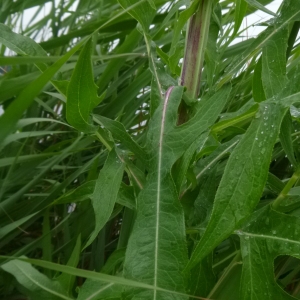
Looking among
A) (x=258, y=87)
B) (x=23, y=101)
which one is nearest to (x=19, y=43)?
(x=23, y=101)

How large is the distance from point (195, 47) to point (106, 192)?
156 millimetres

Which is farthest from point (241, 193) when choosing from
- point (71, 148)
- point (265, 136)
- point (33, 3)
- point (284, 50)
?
point (33, 3)

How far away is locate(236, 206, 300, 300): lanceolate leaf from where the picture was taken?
32cm

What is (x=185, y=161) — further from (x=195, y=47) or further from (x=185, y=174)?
(x=195, y=47)

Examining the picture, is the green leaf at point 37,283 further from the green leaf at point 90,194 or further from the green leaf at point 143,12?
the green leaf at point 143,12

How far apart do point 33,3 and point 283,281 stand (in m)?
0.60

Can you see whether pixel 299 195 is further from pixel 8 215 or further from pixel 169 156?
pixel 8 215

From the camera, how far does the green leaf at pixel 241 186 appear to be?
0.28 meters

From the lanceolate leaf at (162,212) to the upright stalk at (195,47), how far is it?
1.6 inches

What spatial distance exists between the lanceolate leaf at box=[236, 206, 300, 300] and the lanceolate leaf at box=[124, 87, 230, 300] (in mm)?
47

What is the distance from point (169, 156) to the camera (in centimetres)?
36

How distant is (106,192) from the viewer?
35 cm

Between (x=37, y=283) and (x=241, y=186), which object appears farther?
(x=37, y=283)

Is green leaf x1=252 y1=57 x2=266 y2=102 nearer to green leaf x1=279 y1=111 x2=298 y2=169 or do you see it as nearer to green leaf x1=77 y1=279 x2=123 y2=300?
green leaf x1=279 y1=111 x2=298 y2=169
